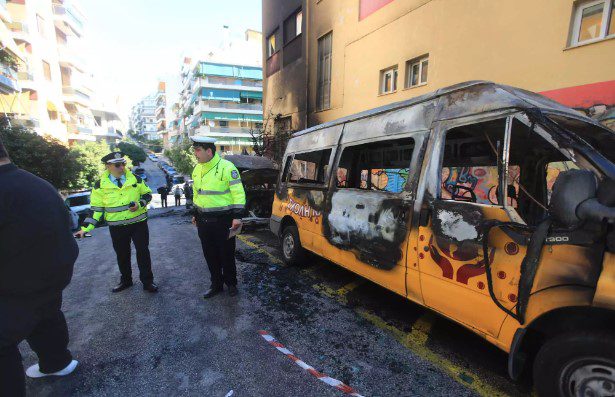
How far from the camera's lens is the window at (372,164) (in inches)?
144

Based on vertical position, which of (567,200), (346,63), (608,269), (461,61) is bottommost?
(608,269)

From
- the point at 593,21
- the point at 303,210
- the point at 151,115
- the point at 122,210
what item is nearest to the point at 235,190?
the point at 303,210

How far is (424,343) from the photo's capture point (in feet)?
8.90

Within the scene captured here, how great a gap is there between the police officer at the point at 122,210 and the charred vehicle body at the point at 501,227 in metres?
2.41

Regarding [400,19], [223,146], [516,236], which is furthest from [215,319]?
[223,146]

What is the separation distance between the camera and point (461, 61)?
6664 mm

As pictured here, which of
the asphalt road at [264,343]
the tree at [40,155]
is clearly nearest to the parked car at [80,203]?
the tree at [40,155]

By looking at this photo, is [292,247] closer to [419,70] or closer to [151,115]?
[419,70]

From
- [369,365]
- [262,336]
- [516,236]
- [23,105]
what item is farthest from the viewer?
[23,105]

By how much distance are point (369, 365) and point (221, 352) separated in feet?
4.32

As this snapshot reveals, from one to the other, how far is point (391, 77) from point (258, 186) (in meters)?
5.44

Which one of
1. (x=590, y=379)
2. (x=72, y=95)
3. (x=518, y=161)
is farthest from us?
(x=72, y=95)

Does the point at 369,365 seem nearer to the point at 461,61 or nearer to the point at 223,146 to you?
the point at 461,61

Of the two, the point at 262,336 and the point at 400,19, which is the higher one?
the point at 400,19
